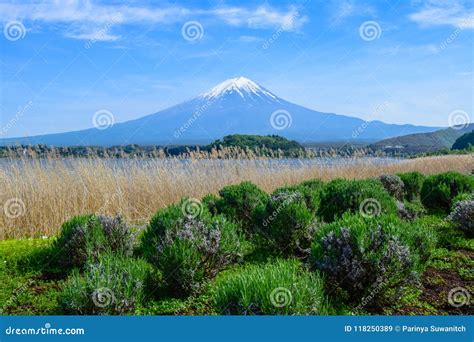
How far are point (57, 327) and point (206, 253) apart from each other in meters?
1.57

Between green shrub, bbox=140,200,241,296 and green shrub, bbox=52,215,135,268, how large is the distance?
26.5 inches

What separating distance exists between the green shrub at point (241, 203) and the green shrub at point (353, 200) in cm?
108

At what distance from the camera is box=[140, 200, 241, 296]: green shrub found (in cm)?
451

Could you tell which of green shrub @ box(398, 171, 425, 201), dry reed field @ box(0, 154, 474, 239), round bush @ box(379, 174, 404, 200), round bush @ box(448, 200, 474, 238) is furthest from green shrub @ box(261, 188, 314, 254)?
green shrub @ box(398, 171, 425, 201)

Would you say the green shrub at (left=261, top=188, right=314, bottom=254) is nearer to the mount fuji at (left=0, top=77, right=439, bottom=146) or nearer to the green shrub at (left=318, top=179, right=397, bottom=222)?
the green shrub at (left=318, top=179, right=397, bottom=222)

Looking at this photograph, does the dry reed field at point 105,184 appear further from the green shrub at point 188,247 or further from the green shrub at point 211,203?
the green shrub at point 188,247

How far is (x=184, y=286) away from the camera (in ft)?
14.9

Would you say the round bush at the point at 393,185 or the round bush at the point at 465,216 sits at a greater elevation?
the round bush at the point at 393,185

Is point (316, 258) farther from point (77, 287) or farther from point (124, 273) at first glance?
point (77, 287)

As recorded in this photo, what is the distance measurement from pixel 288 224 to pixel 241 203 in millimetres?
1169

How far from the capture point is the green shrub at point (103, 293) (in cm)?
367

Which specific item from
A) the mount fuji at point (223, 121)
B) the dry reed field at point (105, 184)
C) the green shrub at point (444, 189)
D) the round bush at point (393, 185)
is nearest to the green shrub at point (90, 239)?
the dry reed field at point (105, 184)

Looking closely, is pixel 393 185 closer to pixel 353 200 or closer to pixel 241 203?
pixel 353 200

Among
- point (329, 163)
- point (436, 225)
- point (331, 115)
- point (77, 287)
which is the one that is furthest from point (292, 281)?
point (331, 115)
